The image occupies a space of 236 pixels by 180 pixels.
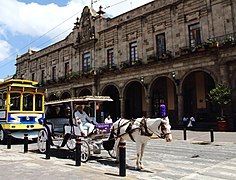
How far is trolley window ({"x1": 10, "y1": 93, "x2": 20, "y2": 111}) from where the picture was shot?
12795mm

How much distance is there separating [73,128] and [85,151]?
106 cm

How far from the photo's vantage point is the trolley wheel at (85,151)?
→ 8031 mm

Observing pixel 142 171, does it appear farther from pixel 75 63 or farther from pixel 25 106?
pixel 75 63

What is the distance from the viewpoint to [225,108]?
17.7m

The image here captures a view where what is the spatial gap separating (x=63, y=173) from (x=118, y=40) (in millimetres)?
21573

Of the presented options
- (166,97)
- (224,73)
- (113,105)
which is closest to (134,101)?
(113,105)

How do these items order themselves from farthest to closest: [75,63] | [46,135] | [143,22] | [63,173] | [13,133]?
[75,63]
[143,22]
[13,133]
[46,135]
[63,173]

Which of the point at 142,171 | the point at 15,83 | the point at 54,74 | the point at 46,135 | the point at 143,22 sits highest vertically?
the point at 143,22

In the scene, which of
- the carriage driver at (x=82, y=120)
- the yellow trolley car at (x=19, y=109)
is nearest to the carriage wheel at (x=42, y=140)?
the carriage driver at (x=82, y=120)

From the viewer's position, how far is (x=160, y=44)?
23.0 metres

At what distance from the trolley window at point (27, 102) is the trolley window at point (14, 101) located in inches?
11.8

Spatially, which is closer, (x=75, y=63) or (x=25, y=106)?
(x=25, y=106)

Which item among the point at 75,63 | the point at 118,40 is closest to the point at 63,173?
the point at 118,40

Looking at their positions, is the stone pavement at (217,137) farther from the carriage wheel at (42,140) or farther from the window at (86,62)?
the window at (86,62)
